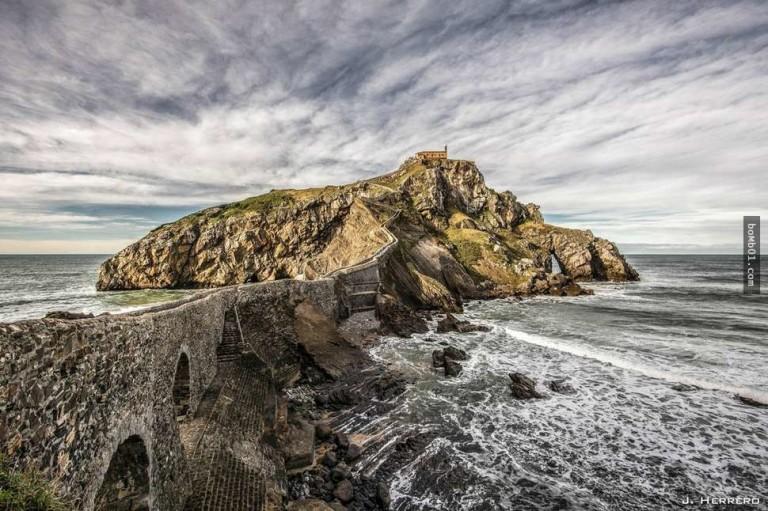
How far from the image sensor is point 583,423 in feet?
50.9

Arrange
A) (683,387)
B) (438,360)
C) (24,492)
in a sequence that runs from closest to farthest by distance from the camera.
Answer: (24,492) < (683,387) < (438,360)

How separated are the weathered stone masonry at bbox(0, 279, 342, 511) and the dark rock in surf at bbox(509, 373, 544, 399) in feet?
48.4

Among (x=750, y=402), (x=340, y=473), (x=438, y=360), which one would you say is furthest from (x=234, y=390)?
(x=750, y=402)

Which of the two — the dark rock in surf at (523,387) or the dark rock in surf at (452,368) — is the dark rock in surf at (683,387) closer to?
the dark rock in surf at (523,387)

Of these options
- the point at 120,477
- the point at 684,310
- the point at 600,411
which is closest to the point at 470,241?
the point at 684,310

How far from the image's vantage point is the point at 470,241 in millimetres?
63625

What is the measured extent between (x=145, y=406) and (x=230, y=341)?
10350mm

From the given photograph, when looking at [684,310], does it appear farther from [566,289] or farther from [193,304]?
[193,304]

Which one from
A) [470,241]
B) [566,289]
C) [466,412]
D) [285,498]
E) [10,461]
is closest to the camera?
[10,461]

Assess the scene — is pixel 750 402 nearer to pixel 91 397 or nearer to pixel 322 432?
pixel 322 432

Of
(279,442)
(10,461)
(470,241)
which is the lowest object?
(279,442)

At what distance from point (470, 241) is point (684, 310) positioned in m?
30.7

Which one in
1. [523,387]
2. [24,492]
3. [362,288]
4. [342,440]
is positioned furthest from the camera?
A: [362,288]

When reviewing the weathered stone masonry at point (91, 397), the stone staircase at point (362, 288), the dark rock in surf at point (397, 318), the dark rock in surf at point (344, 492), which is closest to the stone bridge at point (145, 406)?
the weathered stone masonry at point (91, 397)
